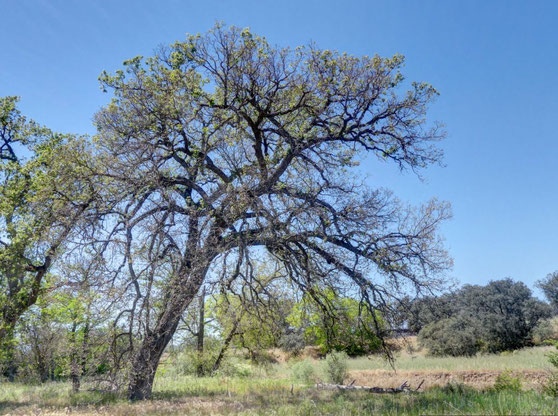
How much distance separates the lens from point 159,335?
11.2 meters

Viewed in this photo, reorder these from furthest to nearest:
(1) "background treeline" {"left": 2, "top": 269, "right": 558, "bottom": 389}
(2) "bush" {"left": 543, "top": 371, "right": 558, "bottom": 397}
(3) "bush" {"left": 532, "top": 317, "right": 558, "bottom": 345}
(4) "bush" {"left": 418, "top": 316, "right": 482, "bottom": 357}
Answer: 1. (3) "bush" {"left": 532, "top": 317, "right": 558, "bottom": 345}
2. (4) "bush" {"left": 418, "top": 316, "right": 482, "bottom": 357}
3. (1) "background treeline" {"left": 2, "top": 269, "right": 558, "bottom": 389}
4. (2) "bush" {"left": 543, "top": 371, "right": 558, "bottom": 397}

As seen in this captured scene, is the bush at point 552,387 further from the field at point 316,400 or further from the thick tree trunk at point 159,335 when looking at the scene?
the thick tree trunk at point 159,335

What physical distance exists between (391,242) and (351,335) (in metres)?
3.59

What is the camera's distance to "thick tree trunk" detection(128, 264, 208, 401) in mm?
10562

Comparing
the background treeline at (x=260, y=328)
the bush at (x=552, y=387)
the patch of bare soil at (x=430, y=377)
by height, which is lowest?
the patch of bare soil at (x=430, y=377)

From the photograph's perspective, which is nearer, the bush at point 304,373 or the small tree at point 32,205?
the small tree at point 32,205

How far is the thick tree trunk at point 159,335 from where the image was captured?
10.6 m

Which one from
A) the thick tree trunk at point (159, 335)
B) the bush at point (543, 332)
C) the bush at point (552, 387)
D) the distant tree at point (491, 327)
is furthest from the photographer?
the bush at point (543, 332)

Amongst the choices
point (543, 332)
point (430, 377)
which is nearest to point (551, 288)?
point (543, 332)

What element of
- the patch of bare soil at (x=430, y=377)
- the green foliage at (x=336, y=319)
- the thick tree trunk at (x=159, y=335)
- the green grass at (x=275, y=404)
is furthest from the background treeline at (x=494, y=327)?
the thick tree trunk at (x=159, y=335)

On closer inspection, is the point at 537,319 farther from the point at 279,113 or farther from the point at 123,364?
the point at 123,364

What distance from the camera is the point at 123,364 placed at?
437 inches

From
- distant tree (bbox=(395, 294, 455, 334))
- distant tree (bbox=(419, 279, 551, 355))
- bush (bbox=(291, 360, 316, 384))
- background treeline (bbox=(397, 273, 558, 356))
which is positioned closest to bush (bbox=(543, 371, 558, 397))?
distant tree (bbox=(395, 294, 455, 334))

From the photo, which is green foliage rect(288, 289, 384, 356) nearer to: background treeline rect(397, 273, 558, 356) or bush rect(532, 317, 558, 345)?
background treeline rect(397, 273, 558, 356)
